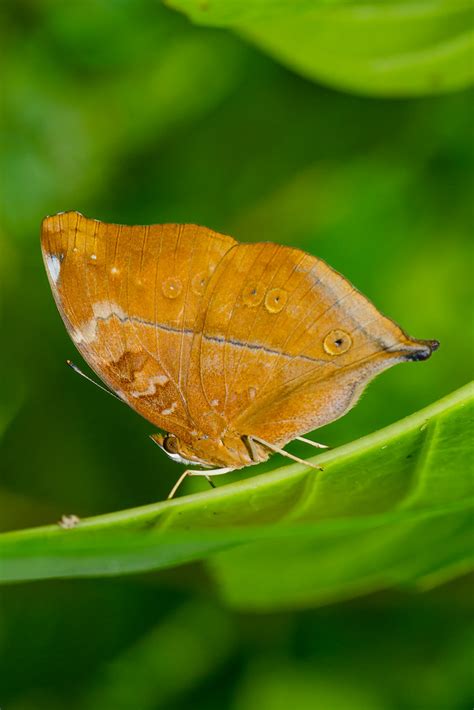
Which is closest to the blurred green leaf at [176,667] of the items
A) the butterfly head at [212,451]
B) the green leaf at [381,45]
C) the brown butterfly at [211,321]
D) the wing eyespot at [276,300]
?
the butterfly head at [212,451]

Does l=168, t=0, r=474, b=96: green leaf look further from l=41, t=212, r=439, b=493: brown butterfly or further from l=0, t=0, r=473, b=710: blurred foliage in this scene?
l=41, t=212, r=439, b=493: brown butterfly

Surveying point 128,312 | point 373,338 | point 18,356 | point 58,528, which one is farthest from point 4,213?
point 58,528

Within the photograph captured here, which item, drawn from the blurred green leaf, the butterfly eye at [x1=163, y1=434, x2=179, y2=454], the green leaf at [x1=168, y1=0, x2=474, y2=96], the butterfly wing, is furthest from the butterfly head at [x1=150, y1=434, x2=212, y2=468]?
the green leaf at [x1=168, y1=0, x2=474, y2=96]

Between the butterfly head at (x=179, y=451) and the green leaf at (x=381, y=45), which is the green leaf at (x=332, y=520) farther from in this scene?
the green leaf at (x=381, y=45)

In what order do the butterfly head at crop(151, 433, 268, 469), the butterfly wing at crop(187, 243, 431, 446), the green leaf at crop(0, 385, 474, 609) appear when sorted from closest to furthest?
the green leaf at crop(0, 385, 474, 609) → the butterfly wing at crop(187, 243, 431, 446) → the butterfly head at crop(151, 433, 268, 469)

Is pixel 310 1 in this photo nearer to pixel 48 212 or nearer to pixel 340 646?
pixel 48 212

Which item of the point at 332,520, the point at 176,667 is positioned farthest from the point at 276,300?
the point at 176,667
